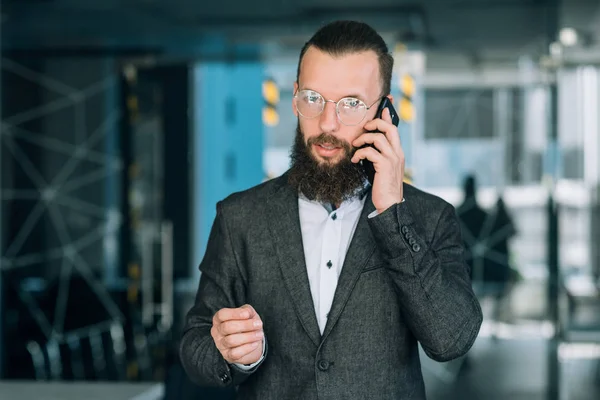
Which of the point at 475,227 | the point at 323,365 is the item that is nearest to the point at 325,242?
the point at 323,365

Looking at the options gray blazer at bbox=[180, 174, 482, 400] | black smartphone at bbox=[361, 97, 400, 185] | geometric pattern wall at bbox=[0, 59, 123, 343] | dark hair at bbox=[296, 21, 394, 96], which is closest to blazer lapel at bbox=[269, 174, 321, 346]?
gray blazer at bbox=[180, 174, 482, 400]

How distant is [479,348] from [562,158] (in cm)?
130

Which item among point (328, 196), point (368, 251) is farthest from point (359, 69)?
point (368, 251)

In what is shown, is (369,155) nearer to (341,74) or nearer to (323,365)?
(341,74)

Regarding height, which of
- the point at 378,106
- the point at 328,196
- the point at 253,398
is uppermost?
the point at 378,106

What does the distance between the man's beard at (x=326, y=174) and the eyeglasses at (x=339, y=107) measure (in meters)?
0.05

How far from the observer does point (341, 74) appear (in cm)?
166

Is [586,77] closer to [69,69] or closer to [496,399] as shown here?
[496,399]

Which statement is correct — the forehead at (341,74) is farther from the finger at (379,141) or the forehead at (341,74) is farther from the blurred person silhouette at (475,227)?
the blurred person silhouette at (475,227)

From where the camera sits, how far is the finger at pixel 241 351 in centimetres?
150

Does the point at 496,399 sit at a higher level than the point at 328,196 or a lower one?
lower

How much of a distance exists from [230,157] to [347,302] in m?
3.92

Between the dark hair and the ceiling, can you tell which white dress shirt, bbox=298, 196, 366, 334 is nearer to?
the dark hair

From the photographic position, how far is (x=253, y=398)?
1738 mm
